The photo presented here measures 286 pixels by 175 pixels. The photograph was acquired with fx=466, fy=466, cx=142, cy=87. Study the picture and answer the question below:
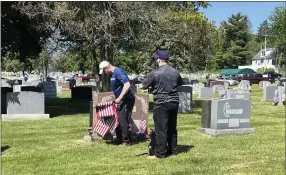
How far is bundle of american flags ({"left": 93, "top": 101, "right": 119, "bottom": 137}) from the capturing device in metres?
9.59

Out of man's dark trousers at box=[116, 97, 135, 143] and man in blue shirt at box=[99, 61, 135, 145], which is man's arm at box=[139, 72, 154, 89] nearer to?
man in blue shirt at box=[99, 61, 135, 145]

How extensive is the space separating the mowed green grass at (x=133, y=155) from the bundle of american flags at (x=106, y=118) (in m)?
0.32

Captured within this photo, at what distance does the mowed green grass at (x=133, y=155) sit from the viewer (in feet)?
24.1

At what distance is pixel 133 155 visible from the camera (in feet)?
28.0

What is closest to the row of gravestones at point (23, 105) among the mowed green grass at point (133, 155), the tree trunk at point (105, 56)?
the tree trunk at point (105, 56)

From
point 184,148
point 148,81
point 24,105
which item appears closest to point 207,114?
point 184,148

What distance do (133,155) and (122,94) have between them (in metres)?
1.26

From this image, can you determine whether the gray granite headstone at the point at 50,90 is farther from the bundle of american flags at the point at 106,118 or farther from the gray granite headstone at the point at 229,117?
the bundle of american flags at the point at 106,118

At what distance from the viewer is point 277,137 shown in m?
11.0

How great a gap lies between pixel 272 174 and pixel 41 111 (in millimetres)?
10153

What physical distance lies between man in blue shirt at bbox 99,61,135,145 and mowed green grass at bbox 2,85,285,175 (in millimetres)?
440

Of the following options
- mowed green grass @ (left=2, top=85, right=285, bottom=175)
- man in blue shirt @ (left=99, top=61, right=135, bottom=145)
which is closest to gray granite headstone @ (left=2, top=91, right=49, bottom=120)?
mowed green grass @ (left=2, top=85, right=285, bottom=175)

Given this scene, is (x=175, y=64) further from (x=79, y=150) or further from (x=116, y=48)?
(x=79, y=150)

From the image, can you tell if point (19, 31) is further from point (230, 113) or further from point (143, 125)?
point (230, 113)
